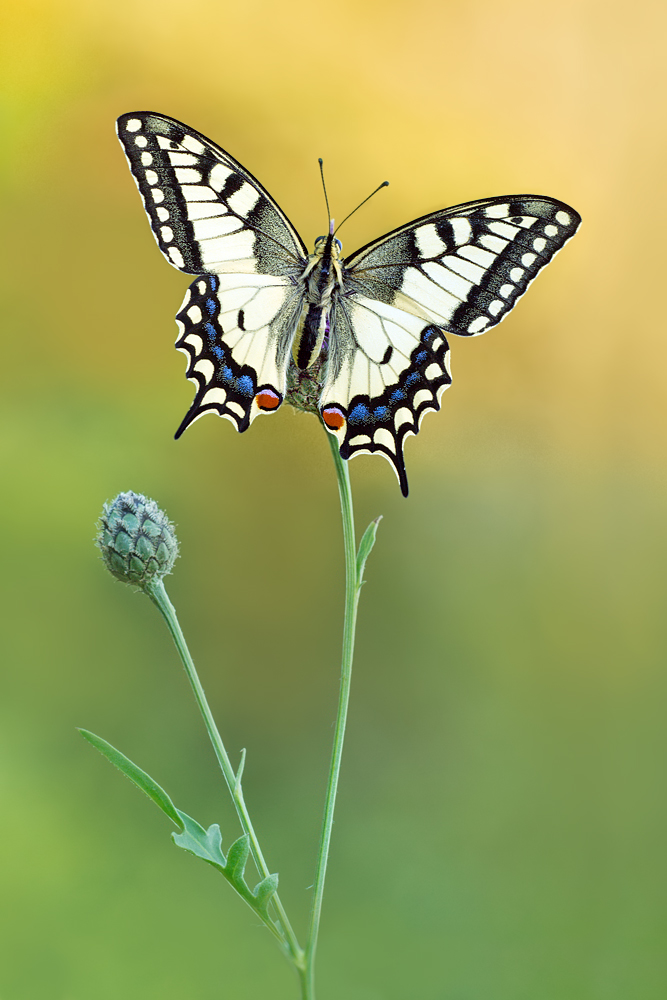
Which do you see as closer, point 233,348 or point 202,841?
point 202,841

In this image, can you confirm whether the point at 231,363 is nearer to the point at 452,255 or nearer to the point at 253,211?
the point at 253,211

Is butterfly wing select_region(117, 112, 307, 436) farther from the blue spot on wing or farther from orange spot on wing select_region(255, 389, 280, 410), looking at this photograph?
the blue spot on wing

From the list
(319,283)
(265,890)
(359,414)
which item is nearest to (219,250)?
(319,283)

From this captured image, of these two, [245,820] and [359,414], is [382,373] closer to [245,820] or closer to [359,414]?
[359,414]

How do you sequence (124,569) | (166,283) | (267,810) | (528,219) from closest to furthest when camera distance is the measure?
(124,569) < (528,219) < (267,810) < (166,283)

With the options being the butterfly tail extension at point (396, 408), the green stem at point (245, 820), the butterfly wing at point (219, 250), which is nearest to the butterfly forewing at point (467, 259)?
the butterfly tail extension at point (396, 408)

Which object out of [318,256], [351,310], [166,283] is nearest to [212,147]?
[318,256]
